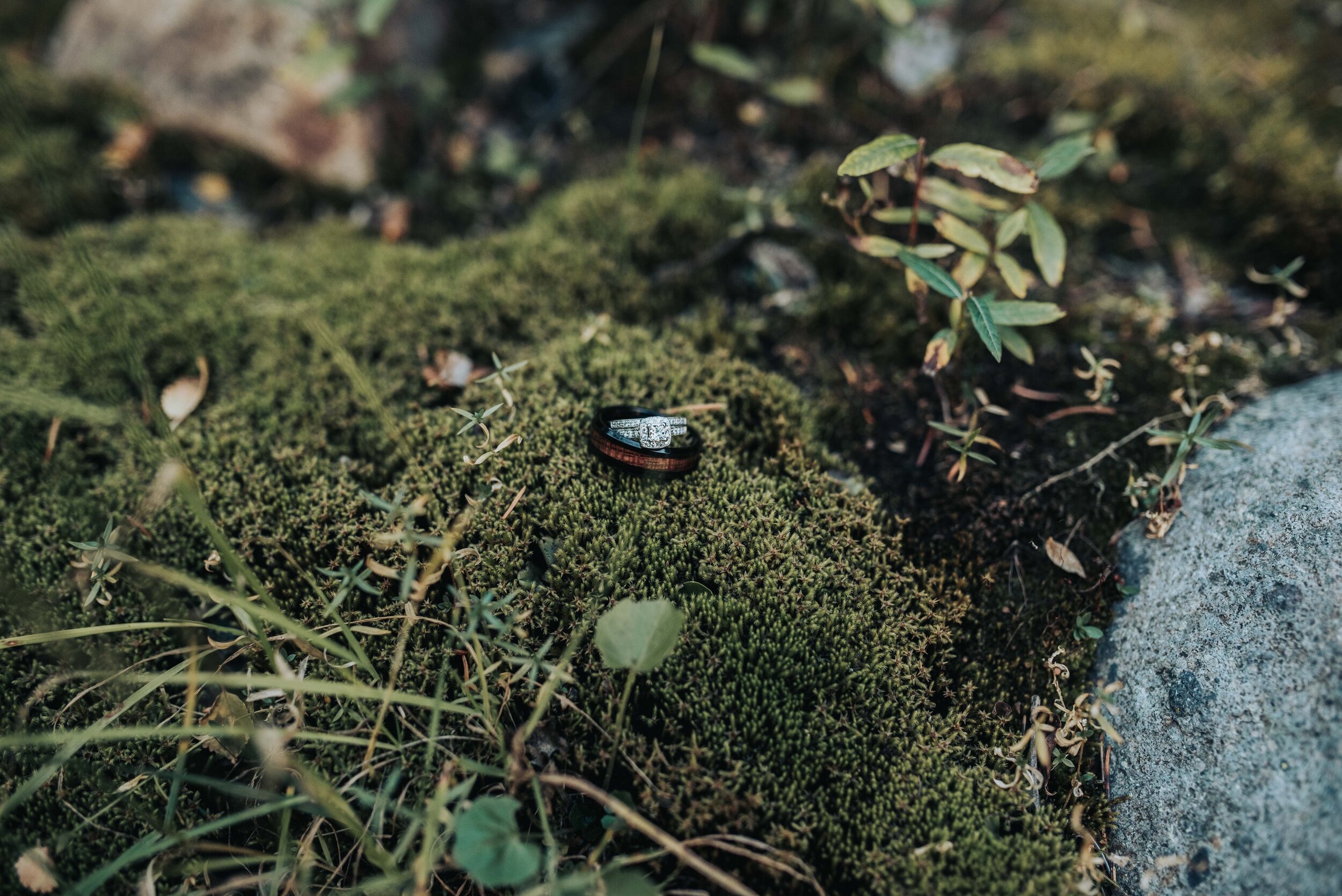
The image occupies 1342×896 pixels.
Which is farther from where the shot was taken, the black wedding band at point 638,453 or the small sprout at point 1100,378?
the small sprout at point 1100,378

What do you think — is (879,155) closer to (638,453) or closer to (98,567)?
(638,453)

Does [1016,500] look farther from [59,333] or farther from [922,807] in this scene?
[59,333]

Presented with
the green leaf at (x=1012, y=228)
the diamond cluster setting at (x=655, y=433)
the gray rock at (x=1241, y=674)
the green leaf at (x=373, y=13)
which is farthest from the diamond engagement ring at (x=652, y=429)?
the green leaf at (x=373, y=13)

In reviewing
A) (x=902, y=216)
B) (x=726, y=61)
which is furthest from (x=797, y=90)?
(x=902, y=216)

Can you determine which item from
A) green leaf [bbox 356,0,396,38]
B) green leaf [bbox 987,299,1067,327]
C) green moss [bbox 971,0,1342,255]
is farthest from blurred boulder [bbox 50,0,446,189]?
green moss [bbox 971,0,1342,255]

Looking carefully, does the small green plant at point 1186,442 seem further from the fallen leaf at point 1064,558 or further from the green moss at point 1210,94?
the green moss at point 1210,94
